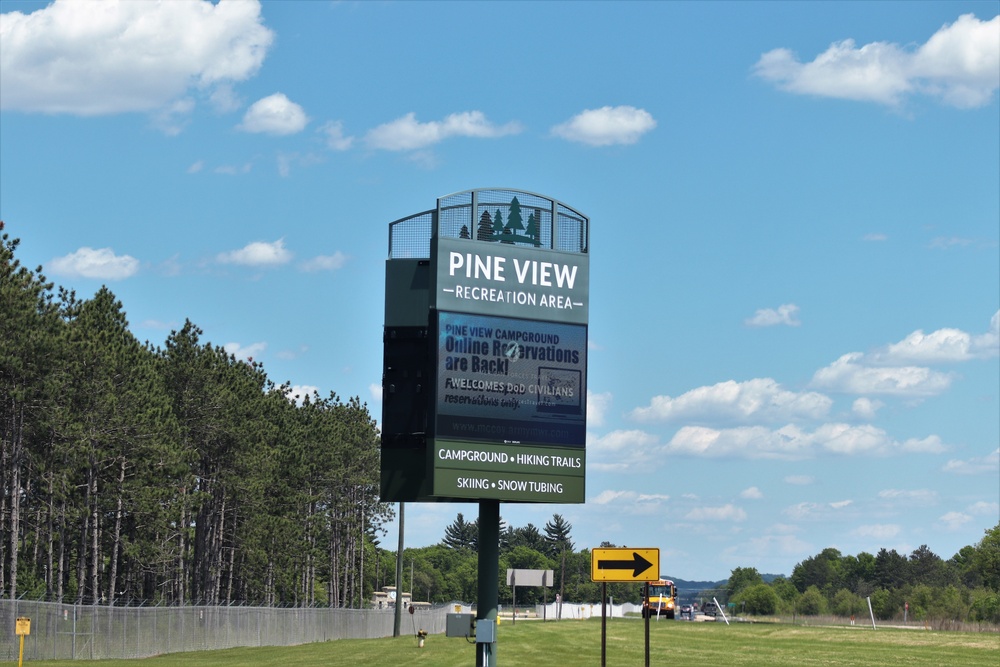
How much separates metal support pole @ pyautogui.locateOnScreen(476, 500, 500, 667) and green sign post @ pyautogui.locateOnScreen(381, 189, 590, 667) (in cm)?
3

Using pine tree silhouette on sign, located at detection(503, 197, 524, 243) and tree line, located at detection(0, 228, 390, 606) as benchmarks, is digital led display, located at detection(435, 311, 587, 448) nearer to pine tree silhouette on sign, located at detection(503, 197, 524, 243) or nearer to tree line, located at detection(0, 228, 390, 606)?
pine tree silhouette on sign, located at detection(503, 197, 524, 243)

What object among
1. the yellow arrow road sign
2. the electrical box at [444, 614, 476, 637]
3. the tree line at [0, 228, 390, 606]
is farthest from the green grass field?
the yellow arrow road sign

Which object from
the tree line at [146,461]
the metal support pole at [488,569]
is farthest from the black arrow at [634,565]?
the tree line at [146,461]

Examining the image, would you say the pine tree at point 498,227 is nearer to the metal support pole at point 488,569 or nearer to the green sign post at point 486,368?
the green sign post at point 486,368

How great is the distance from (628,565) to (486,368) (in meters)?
4.94

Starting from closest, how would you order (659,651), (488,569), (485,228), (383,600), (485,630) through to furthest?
1. (485,630)
2. (488,569)
3. (485,228)
4. (659,651)
5. (383,600)

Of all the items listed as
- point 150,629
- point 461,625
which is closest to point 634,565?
point 461,625

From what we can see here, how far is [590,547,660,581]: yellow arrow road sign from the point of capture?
1084 inches

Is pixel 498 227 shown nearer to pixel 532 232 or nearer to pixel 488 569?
pixel 532 232

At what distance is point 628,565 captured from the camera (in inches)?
1089

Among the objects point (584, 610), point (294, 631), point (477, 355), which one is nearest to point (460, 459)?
point (477, 355)

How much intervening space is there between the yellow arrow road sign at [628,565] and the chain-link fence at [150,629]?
2432 cm

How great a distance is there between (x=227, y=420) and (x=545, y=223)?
50.0 m

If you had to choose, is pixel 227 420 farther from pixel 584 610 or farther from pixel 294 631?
pixel 584 610
